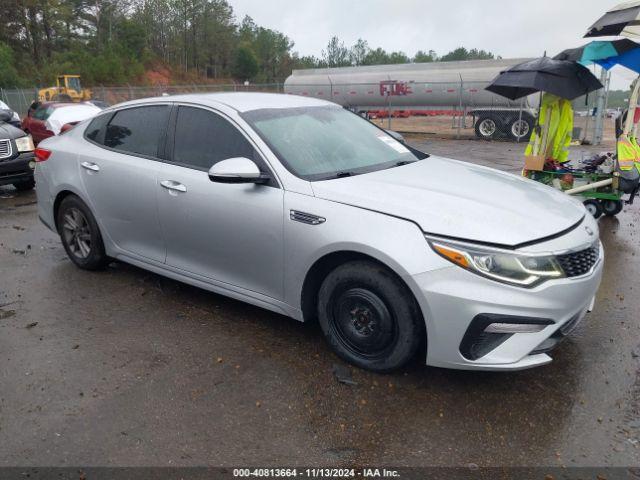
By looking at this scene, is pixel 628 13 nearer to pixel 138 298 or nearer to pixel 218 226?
pixel 218 226

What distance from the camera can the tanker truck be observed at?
836 inches

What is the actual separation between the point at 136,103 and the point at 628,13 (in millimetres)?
5789

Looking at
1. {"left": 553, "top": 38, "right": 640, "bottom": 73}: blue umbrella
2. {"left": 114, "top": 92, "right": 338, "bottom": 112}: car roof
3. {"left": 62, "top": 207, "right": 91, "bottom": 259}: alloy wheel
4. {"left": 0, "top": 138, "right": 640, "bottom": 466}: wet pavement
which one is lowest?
{"left": 0, "top": 138, "right": 640, "bottom": 466}: wet pavement

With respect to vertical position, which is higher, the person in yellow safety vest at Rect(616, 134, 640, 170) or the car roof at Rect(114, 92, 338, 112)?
the car roof at Rect(114, 92, 338, 112)

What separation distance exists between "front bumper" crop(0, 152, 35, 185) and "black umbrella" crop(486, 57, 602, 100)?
804 centimetres

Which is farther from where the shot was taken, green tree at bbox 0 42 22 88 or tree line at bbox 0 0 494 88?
tree line at bbox 0 0 494 88

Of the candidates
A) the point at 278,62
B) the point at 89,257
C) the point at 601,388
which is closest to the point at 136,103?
the point at 89,257

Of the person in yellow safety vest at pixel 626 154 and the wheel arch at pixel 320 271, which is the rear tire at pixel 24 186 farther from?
the person in yellow safety vest at pixel 626 154

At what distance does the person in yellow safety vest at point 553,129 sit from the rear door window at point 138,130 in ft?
18.2

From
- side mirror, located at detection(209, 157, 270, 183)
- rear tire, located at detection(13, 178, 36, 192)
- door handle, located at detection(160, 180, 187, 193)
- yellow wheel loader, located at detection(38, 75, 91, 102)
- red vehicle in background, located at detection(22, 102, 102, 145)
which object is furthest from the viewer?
yellow wheel loader, located at detection(38, 75, 91, 102)

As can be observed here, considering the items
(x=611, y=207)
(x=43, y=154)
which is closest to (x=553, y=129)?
(x=611, y=207)

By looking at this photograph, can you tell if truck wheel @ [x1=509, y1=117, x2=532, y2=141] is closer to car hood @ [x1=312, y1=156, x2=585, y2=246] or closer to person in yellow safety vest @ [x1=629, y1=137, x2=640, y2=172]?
person in yellow safety vest @ [x1=629, y1=137, x2=640, y2=172]

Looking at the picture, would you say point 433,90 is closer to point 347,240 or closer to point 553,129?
point 553,129

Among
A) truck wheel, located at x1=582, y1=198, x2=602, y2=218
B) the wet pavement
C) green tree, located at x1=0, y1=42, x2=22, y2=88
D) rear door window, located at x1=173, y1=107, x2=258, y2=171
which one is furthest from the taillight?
green tree, located at x1=0, y1=42, x2=22, y2=88
